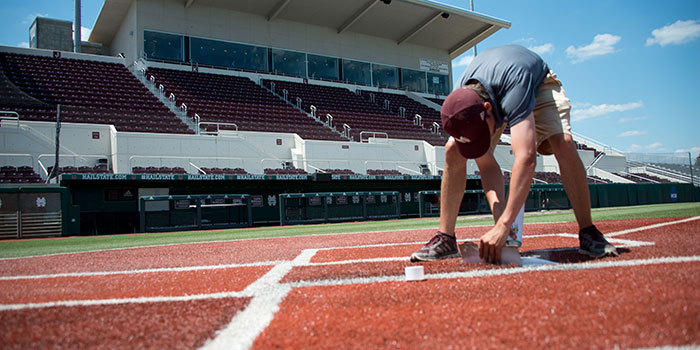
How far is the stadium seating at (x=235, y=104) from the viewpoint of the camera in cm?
2012

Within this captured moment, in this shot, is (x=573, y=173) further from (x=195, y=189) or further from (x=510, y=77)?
(x=195, y=189)

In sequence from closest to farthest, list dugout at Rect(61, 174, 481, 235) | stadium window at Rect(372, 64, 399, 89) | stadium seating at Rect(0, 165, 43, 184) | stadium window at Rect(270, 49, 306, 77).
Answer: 1. stadium seating at Rect(0, 165, 43, 184)
2. dugout at Rect(61, 174, 481, 235)
3. stadium window at Rect(270, 49, 306, 77)
4. stadium window at Rect(372, 64, 399, 89)

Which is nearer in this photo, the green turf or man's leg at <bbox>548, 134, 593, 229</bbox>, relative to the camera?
man's leg at <bbox>548, 134, 593, 229</bbox>

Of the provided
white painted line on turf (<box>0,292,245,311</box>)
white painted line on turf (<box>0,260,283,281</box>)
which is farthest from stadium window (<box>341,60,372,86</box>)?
white painted line on turf (<box>0,292,245,311</box>)

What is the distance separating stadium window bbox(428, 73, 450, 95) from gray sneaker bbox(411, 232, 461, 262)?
32903 mm

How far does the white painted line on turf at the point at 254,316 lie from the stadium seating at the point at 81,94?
638 inches

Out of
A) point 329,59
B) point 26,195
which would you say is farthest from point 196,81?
point 26,195

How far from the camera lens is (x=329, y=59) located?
98.7 ft

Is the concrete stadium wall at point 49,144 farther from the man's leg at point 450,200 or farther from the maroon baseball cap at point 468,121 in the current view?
the maroon baseball cap at point 468,121

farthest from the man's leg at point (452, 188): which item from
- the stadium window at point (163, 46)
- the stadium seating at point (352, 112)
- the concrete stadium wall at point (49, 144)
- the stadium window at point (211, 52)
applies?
the stadium window at point (211, 52)

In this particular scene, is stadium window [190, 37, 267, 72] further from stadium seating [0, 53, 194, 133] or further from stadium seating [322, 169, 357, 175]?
stadium seating [322, 169, 357, 175]

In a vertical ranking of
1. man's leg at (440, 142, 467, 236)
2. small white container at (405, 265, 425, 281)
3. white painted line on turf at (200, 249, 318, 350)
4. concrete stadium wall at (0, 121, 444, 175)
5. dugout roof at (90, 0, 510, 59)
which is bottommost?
white painted line on turf at (200, 249, 318, 350)

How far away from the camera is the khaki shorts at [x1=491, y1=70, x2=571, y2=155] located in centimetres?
274

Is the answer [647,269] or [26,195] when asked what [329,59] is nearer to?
[26,195]
